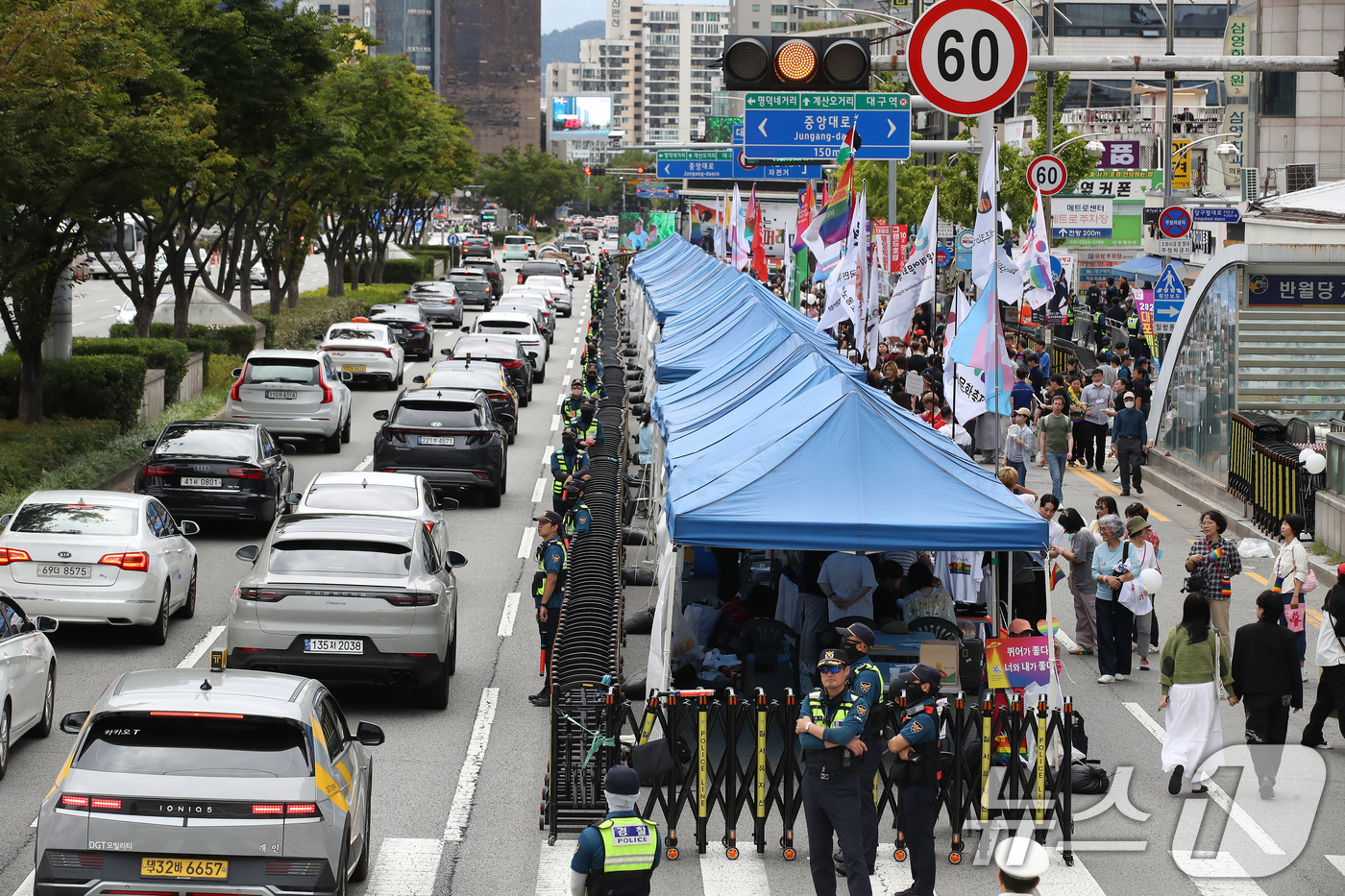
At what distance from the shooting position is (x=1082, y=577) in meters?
15.7

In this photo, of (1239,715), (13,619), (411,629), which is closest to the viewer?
(13,619)

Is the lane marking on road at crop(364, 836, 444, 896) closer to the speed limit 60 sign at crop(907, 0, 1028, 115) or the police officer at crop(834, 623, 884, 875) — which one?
the police officer at crop(834, 623, 884, 875)

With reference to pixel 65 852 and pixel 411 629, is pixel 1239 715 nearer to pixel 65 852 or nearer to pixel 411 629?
pixel 411 629

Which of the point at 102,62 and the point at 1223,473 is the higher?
the point at 102,62

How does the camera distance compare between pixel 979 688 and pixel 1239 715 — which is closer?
pixel 979 688

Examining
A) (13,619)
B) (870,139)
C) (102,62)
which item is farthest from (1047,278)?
(13,619)

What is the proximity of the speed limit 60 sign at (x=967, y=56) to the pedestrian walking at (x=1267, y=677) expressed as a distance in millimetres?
5552

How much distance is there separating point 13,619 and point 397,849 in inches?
144

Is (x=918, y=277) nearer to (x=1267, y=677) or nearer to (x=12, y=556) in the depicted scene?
(x=1267, y=677)

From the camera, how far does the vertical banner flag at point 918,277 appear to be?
896 inches

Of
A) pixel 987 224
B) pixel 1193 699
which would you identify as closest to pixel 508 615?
pixel 987 224

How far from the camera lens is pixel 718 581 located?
17.0 meters

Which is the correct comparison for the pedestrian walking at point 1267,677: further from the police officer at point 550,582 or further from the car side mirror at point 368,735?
the car side mirror at point 368,735

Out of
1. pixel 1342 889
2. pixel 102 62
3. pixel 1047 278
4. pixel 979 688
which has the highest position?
pixel 102 62
